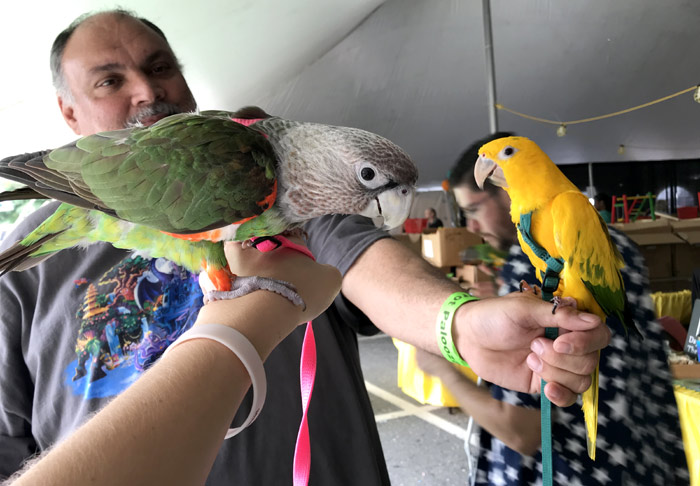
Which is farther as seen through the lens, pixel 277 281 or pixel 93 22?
pixel 93 22

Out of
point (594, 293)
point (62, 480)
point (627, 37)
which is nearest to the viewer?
point (62, 480)

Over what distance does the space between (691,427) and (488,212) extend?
121 cm

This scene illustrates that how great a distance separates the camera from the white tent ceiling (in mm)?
3184

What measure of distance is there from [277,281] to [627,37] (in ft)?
14.3

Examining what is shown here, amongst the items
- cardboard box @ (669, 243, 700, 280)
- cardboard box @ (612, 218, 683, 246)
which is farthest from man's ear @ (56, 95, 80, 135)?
cardboard box @ (669, 243, 700, 280)

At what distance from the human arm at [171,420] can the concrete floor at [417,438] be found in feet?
6.33

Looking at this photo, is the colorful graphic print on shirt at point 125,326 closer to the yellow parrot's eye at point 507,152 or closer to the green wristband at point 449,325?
the green wristband at point 449,325

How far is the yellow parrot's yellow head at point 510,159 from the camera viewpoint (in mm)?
425

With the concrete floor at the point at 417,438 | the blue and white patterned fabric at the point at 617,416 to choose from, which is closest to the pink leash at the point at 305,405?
the blue and white patterned fabric at the point at 617,416

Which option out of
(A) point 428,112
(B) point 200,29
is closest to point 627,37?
(A) point 428,112

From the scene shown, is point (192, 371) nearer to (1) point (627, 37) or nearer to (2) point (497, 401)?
(2) point (497, 401)

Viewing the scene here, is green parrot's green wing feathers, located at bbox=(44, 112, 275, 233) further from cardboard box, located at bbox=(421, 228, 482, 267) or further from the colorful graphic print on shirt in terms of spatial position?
cardboard box, located at bbox=(421, 228, 482, 267)

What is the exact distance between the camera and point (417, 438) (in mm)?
2428

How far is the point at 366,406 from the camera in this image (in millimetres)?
942
